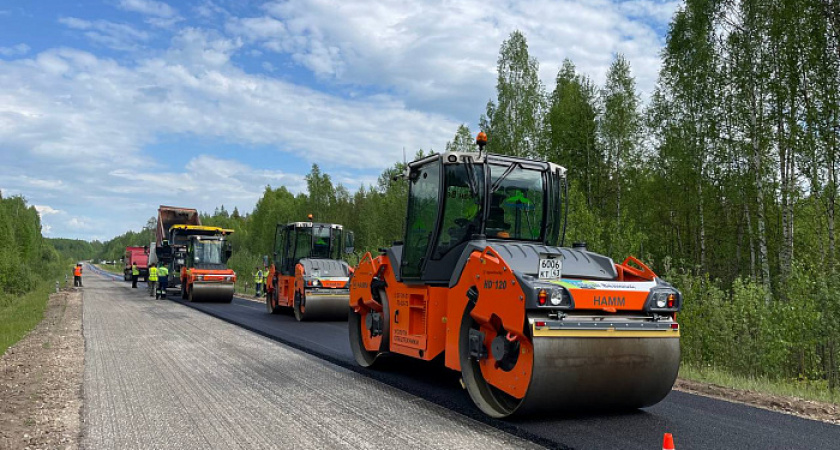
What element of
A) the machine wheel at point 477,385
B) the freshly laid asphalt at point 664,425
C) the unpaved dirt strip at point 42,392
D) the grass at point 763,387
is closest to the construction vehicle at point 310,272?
the unpaved dirt strip at point 42,392

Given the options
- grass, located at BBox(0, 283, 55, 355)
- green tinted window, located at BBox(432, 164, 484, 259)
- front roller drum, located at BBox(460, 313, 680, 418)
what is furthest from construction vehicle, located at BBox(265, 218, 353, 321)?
front roller drum, located at BBox(460, 313, 680, 418)

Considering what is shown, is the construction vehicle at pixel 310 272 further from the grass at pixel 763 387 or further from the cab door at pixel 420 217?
the grass at pixel 763 387

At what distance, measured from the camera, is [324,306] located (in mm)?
15617

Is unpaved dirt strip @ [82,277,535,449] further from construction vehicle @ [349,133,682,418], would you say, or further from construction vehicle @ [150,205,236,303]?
construction vehicle @ [150,205,236,303]

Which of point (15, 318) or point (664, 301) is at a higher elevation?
point (664, 301)

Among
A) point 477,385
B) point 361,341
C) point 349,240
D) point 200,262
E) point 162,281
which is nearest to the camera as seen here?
point 477,385

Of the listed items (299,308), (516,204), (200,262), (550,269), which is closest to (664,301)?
(550,269)

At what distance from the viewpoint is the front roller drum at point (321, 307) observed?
1555 centimetres

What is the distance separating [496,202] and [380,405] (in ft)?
7.78

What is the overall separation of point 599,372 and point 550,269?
968 mm

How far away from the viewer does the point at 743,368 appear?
10320 mm

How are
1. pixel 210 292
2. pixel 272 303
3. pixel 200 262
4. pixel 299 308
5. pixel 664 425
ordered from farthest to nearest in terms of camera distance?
pixel 200 262 → pixel 210 292 → pixel 272 303 → pixel 299 308 → pixel 664 425

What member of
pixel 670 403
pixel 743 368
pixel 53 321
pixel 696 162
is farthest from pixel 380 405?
pixel 696 162

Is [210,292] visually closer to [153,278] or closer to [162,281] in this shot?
[162,281]
